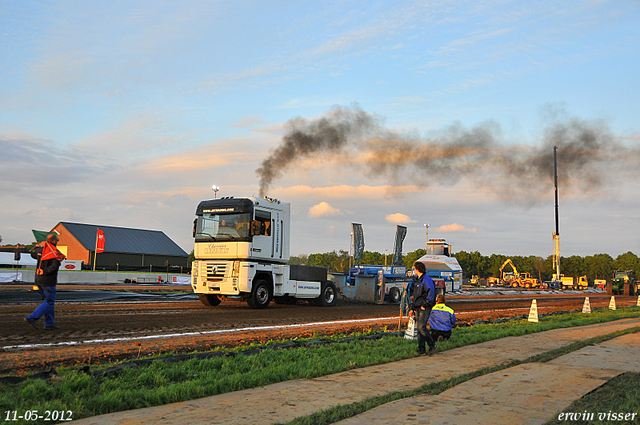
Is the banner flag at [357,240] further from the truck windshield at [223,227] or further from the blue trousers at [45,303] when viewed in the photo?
the blue trousers at [45,303]

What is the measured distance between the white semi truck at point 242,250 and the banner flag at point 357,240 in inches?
639

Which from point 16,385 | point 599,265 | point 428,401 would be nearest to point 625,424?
point 428,401

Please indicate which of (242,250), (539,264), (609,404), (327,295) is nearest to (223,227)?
(242,250)

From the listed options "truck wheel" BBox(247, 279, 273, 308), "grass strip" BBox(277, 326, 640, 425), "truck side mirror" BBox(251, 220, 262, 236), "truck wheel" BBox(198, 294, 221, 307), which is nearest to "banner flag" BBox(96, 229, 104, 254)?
"truck wheel" BBox(198, 294, 221, 307)

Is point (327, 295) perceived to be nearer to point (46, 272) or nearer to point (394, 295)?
point (394, 295)

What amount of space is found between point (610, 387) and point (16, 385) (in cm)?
762

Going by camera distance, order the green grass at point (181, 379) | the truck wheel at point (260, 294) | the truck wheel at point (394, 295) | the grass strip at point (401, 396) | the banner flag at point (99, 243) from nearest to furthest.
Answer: the grass strip at point (401, 396)
the green grass at point (181, 379)
the truck wheel at point (260, 294)
the truck wheel at point (394, 295)
the banner flag at point (99, 243)

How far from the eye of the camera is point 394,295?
27219 millimetres

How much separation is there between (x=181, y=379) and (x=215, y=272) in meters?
12.4

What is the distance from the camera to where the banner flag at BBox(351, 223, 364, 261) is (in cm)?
3666

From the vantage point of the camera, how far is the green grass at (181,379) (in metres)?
5.44

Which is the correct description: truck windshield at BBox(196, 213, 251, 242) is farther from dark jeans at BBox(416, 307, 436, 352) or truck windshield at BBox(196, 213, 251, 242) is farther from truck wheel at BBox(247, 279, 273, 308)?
dark jeans at BBox(416, 307, 436, 352)

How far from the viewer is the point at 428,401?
232 inches

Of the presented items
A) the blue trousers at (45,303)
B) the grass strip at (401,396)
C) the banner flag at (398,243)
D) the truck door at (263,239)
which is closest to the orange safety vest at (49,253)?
the blue trousers at (45,303)
